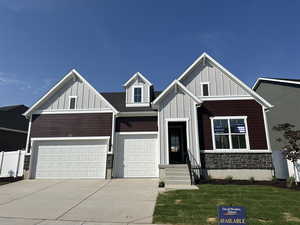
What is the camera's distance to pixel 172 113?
11.1 meters

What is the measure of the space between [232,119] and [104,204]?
8781 mm

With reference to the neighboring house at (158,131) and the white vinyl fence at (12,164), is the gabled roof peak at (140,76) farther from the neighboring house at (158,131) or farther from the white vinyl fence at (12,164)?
the white vinyl fence at (12,164)

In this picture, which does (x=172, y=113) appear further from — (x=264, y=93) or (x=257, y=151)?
(x=264, y=93)

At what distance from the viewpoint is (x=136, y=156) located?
38.3 feet

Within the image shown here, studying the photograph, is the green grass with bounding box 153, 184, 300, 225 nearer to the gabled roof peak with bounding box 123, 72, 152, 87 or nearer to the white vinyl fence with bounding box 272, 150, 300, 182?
the white vinyl fence with bounding box 272, 150, 300, 182

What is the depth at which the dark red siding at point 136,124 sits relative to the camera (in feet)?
39.6

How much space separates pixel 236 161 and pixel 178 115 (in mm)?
4240

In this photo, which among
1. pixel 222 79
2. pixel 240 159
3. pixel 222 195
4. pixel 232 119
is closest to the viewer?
pixel 222 195

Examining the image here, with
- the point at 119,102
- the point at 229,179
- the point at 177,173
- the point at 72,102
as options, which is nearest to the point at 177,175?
the point at 177,173

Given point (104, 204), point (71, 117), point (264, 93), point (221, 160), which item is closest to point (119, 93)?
point (71, 117)

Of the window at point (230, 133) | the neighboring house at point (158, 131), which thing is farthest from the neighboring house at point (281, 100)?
the window at point (230, 133)

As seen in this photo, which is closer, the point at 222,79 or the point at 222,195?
the point at 222,195

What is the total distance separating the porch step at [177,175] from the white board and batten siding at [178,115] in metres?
0.65

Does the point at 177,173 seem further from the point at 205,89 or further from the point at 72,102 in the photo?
the point at 72,102
